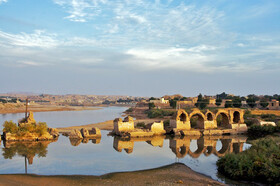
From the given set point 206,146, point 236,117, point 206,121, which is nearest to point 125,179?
point 206,146

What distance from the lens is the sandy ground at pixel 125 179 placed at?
35.6 feet

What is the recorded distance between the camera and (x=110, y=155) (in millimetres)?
16578

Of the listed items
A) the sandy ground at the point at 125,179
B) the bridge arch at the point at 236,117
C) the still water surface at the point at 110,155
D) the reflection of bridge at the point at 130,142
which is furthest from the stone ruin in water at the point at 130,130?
the sandy ground at the point at 125,179

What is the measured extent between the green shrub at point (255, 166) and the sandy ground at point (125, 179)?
1.26 metres

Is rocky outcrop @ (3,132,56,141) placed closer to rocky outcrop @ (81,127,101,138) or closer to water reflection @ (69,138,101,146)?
water reflection @ (69,138,101,146)

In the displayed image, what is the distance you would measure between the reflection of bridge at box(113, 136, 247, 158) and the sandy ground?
15.1 ft

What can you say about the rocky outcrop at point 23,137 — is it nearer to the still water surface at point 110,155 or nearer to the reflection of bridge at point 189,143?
the still water surface at point 110,155

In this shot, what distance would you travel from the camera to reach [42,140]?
69.2 feet

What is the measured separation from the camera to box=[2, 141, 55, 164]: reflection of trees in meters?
15.8

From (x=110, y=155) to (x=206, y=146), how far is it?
794 centimetres

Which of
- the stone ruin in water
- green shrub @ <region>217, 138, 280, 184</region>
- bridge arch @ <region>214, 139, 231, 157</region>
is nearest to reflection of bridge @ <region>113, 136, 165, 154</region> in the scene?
the stone ruin in water

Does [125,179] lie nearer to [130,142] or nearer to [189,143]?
[130,142]

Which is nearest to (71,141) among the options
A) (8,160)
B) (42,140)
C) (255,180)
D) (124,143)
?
(42,140)

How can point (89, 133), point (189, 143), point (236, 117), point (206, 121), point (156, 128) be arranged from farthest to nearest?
point (236, 117)
point (206, 121)
point (156, 128)
point (89, 133)
point (189, 143)
